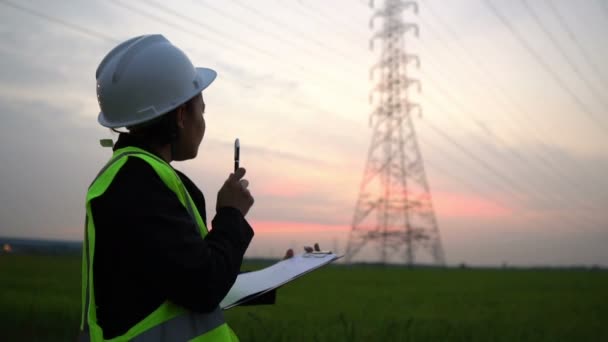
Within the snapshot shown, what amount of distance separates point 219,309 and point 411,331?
652 cm

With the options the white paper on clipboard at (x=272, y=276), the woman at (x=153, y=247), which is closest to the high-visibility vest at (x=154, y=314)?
the woman at (x=153, y=247)

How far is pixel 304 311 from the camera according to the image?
37.8 ft

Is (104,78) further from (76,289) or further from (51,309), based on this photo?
(76,289)

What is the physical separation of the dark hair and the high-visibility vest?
0.11 metres

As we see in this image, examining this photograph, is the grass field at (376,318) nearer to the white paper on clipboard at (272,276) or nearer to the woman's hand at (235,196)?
the white paper on clipboard at (272,276)

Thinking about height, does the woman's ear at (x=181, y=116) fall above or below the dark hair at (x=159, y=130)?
above

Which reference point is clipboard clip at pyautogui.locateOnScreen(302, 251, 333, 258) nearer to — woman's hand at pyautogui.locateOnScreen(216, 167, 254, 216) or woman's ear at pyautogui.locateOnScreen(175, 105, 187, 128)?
woman's hand at pyautogui.locateOnScreen(216, 167, 254, 216)

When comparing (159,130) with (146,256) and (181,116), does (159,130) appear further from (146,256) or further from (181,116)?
(146,256)

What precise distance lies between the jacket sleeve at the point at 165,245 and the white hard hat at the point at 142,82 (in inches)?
9.8

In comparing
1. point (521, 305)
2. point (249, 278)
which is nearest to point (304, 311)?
point (521, 305)

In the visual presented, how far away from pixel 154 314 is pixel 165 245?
0.54 ft

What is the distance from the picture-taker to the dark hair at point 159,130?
5.82 ft

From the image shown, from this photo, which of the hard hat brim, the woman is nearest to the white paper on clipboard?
the woman

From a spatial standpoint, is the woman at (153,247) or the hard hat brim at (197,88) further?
the hard hat brim at (197,88)
